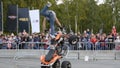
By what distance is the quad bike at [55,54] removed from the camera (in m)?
14.3

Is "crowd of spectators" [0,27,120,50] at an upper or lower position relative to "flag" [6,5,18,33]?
lower

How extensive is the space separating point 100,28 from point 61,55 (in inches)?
2523

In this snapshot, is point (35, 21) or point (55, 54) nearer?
point (55, 54)

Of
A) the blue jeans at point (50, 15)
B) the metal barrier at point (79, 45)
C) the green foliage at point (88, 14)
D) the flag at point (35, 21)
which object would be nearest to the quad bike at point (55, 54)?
the blue jeans at point (50, 15)

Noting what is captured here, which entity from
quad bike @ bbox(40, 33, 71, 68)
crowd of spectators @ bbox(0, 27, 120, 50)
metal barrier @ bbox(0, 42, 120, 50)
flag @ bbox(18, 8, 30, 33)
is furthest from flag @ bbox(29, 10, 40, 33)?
quad bike @ bbox(40, 33, 71, 68)

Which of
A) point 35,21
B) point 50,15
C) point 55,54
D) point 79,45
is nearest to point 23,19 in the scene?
point 35,21

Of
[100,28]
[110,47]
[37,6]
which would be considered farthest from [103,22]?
[110,47]

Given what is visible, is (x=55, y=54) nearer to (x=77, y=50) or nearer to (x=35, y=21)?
(x=77, y=50)

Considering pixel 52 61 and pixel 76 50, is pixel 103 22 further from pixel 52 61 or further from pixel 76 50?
pixel 52 61

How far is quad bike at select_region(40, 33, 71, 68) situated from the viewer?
14.3 metres

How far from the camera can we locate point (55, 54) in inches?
566

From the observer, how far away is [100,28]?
78.1 metres

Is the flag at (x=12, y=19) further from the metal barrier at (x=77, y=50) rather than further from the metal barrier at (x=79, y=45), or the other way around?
the metal barrier at (x=77, y=50)

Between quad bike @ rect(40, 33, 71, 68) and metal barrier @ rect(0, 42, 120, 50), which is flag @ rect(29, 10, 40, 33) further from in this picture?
quad bike @ rect(40, 33, 71, 68)
